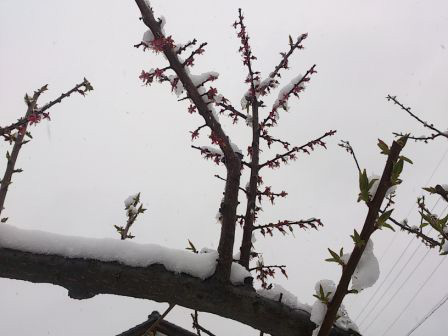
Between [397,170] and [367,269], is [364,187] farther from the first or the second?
[367,269]

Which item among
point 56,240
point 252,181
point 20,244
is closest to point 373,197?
point 56,240

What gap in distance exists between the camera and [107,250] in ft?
5.57

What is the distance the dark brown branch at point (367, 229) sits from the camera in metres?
0.77

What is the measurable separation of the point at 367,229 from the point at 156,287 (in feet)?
3.78

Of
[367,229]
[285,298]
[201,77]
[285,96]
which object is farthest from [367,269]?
[285,96]

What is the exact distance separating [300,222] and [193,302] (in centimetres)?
177

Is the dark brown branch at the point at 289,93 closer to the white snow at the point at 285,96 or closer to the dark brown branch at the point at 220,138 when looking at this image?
the white snow at the point at 285,96

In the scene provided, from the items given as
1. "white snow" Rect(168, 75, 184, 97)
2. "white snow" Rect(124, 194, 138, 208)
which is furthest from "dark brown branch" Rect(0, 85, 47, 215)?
"white snow" Rect(168, 75, 184, 97)

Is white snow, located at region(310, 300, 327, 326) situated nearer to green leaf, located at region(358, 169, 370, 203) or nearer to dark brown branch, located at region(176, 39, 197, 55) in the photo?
green leaf, located at region(358, 169, 370, 203)

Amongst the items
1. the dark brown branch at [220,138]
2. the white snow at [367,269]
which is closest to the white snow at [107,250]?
the dark brown branch at [220,138]

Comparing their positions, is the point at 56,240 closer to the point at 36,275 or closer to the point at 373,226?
the point at 36,275

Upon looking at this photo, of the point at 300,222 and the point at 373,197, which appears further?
the point at 300,222

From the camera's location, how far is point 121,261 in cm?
166

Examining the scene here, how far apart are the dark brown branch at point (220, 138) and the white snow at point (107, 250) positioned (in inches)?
6.7
